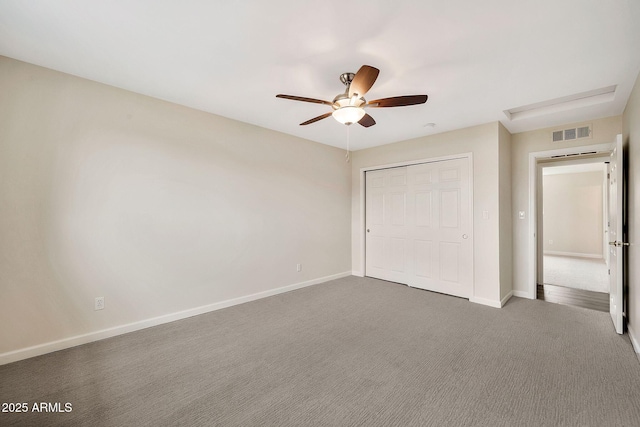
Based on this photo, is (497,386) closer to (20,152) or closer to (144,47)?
(144,47)

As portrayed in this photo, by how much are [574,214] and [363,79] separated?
29.4ft

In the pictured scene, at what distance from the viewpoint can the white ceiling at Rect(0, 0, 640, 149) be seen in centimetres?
171

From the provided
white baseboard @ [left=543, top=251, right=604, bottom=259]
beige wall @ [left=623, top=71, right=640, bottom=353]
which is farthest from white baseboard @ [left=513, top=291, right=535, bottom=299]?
white baseboard @ [left=543, top=251, right=604, bottom=259]

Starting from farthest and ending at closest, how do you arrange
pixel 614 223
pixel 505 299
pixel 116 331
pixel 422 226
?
1. pixel 422 226
2. pixel 505 299
3. pixel 614 223
4. pixel 116 331

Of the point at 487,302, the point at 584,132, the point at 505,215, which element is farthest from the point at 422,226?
the point at 584,132

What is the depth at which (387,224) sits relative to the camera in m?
4.93

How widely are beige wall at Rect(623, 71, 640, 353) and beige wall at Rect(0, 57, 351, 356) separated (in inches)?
152

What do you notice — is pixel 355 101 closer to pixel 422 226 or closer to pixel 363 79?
pixel 363 79

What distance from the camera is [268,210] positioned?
406 centimetres

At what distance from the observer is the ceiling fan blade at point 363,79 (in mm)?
1885

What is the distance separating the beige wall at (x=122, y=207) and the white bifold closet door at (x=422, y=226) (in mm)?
1770

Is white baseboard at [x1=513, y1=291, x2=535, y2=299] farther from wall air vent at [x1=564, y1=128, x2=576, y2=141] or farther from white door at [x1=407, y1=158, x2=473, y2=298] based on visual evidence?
wall air vent at [x1=564, y1=128, x2=576, y2=141]

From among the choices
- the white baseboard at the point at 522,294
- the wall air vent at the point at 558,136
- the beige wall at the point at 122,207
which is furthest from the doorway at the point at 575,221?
the beige wall at the point at 122,207

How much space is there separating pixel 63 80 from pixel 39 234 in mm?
1433
